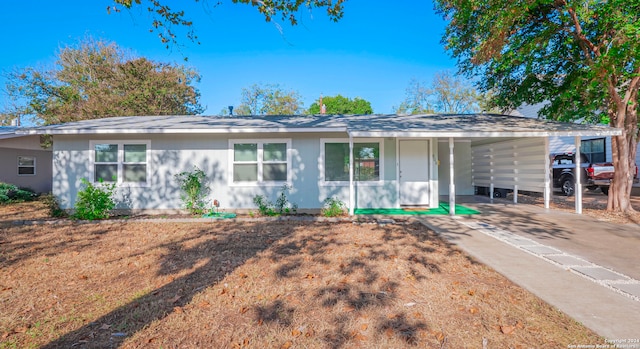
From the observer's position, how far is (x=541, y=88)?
9.70 meters

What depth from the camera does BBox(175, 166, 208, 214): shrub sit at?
8406 millimetres

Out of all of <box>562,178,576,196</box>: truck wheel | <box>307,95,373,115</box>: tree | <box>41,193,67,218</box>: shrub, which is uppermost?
<box>307,95,373,115</box>: tree

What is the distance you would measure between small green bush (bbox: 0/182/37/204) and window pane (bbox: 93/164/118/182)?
632cm

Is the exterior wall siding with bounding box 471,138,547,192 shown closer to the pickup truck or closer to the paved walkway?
the paved walkway

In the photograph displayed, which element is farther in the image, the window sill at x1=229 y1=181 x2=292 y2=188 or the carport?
the window sill at x1=229 y1=181 x2=292 y2=188

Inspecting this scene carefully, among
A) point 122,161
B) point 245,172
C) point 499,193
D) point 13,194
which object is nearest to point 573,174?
point 499,193

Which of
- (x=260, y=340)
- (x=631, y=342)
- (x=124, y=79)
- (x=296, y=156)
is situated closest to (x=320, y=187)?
(x=296, y=156)

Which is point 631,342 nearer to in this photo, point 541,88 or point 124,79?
point 541,88

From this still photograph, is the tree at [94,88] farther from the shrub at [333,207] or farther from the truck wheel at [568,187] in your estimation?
the truck wheel at [568,187]

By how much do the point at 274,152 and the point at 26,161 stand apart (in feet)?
45.2

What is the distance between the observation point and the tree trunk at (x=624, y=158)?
796 cm

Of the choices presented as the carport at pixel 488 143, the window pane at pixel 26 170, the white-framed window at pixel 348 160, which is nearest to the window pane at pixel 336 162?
the white-framed window at pixel 348 160

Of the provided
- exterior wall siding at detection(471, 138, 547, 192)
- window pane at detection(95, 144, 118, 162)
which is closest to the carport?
exterior wall siding at detection(471, 138, 547, 192)

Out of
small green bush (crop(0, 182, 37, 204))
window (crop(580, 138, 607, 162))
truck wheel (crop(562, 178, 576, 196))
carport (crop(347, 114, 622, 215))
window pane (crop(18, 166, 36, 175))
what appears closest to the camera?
carport (crop(347, 114, 622, 215))
